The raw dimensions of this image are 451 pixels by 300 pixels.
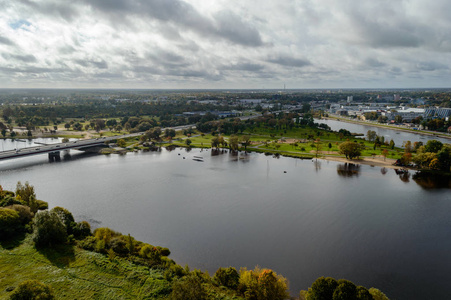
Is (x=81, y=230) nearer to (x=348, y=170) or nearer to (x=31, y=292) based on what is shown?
(x=31, y=292)

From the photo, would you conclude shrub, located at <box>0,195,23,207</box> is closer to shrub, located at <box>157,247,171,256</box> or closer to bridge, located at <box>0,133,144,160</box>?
shrub, located at <box>157,247,171,256</box>

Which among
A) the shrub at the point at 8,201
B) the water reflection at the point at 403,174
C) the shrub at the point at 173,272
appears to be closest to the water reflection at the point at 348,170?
the water reflection at the point at 403,174

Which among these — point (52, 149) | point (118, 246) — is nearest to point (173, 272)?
point (118, 246)

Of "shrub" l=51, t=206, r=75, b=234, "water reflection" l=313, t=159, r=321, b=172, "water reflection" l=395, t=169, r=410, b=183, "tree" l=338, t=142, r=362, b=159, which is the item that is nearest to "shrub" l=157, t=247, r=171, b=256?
"shrub" l=51, t=206, r=75, b=234

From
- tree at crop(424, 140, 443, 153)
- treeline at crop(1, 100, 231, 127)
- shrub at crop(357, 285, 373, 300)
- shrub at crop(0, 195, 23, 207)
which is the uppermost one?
treeline at crop(1, 100, 231, 127)

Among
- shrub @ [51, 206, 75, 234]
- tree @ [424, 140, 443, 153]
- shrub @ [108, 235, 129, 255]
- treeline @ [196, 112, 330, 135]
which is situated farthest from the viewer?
treeline @ [196, 112, 330, 135]

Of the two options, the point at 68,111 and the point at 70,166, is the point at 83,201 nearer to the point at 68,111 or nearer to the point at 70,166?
the point at 70,166

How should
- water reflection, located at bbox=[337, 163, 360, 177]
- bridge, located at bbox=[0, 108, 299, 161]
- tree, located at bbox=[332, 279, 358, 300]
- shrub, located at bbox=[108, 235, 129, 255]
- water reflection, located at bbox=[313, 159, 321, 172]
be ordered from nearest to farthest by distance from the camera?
1. tree, located at bbox=[332, 279, 358, 300]
2. shrub, located at bbox=[108, 235, 129, 255]
3. water reflection, located at bbox=[337, 163, 360, 177]
4. water reflection, located at bbox=[313, 159, 321, 172]
5. bridge, located at bbox=[0, 108, 299, 161]

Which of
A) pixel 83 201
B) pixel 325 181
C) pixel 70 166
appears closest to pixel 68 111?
pixel 70 166
